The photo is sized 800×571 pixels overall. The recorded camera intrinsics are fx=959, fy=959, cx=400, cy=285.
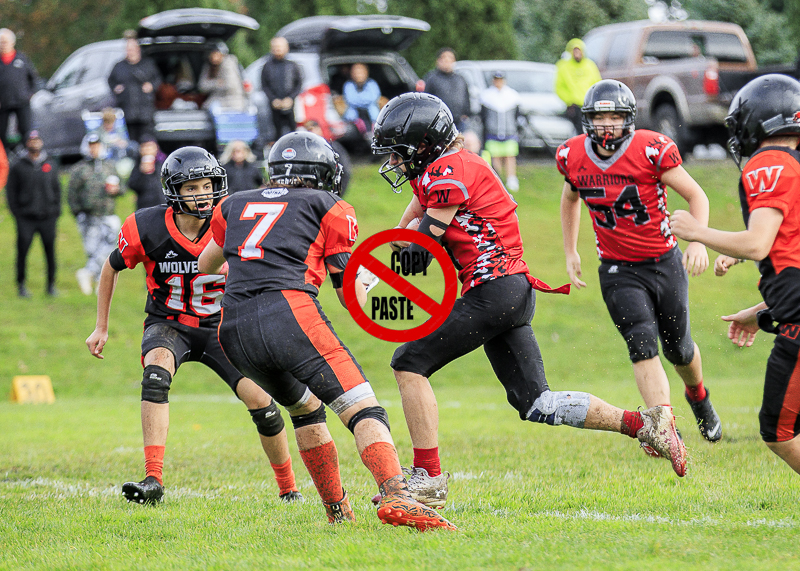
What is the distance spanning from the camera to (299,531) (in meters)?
4.26

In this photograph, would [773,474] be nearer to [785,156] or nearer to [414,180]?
[785,156]

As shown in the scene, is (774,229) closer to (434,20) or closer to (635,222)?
(635,222)

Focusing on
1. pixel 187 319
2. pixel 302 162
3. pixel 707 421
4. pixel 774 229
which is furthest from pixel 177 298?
pixel 707 421

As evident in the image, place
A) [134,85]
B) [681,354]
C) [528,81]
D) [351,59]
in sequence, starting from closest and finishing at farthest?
[681,354] < [134,85] < [351,59] < [528,81]

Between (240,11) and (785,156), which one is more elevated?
(785,156)

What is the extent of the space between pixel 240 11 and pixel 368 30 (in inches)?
725

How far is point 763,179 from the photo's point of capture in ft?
13.0

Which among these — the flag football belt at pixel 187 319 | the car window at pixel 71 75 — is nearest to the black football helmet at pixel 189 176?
the flag football belt at pixel 187 319

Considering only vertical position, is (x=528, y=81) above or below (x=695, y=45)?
below

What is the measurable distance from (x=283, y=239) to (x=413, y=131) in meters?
0.95

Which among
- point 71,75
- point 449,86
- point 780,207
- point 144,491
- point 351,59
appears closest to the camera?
point 780,207

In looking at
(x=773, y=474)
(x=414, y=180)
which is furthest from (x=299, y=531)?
(x=773, y=474)

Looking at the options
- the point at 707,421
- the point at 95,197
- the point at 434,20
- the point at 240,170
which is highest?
the point at 707,421

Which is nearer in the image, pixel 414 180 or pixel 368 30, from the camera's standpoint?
pixel 414 180
